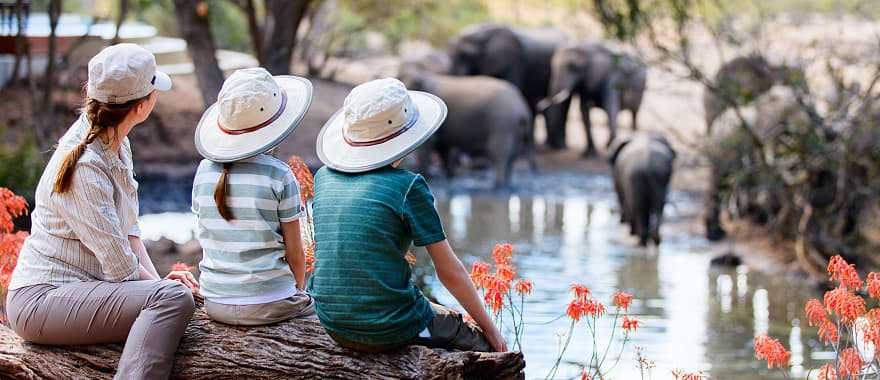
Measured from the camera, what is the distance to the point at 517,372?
3.99 m

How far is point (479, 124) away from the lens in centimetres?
1673

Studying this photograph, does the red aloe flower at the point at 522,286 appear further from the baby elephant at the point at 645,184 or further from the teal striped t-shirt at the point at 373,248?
the baby elephant at the point at 645,184

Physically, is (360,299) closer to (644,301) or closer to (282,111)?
(282,111)

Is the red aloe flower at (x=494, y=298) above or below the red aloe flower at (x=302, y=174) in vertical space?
below

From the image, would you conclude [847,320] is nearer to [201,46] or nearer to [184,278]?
[184,278]

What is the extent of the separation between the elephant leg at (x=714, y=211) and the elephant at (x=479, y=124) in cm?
405

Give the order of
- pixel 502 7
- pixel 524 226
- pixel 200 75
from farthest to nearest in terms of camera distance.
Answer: pixel 502 7
pixel 524 226
pixel 200 75

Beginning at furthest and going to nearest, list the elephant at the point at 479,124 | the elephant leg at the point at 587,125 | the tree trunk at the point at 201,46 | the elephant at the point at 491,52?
1. the elephant at the point at 491,52
2. the elephant leg at the point at 587,125
3. the elephant at the point at 479,124
4. the tree trunk at the point at 201,46

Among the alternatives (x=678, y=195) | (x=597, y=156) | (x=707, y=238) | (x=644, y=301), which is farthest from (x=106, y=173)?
(x=597, y=156)

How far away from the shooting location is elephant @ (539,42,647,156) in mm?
19516

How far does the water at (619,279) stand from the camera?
769cm

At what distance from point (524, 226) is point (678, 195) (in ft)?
10.1

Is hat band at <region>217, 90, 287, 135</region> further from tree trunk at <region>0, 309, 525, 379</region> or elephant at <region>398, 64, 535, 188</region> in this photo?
elephant at <region>398, 64, 535, 188</region>

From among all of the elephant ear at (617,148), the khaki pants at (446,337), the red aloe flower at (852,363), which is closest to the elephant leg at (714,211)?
the elephant ear at (617,148)
